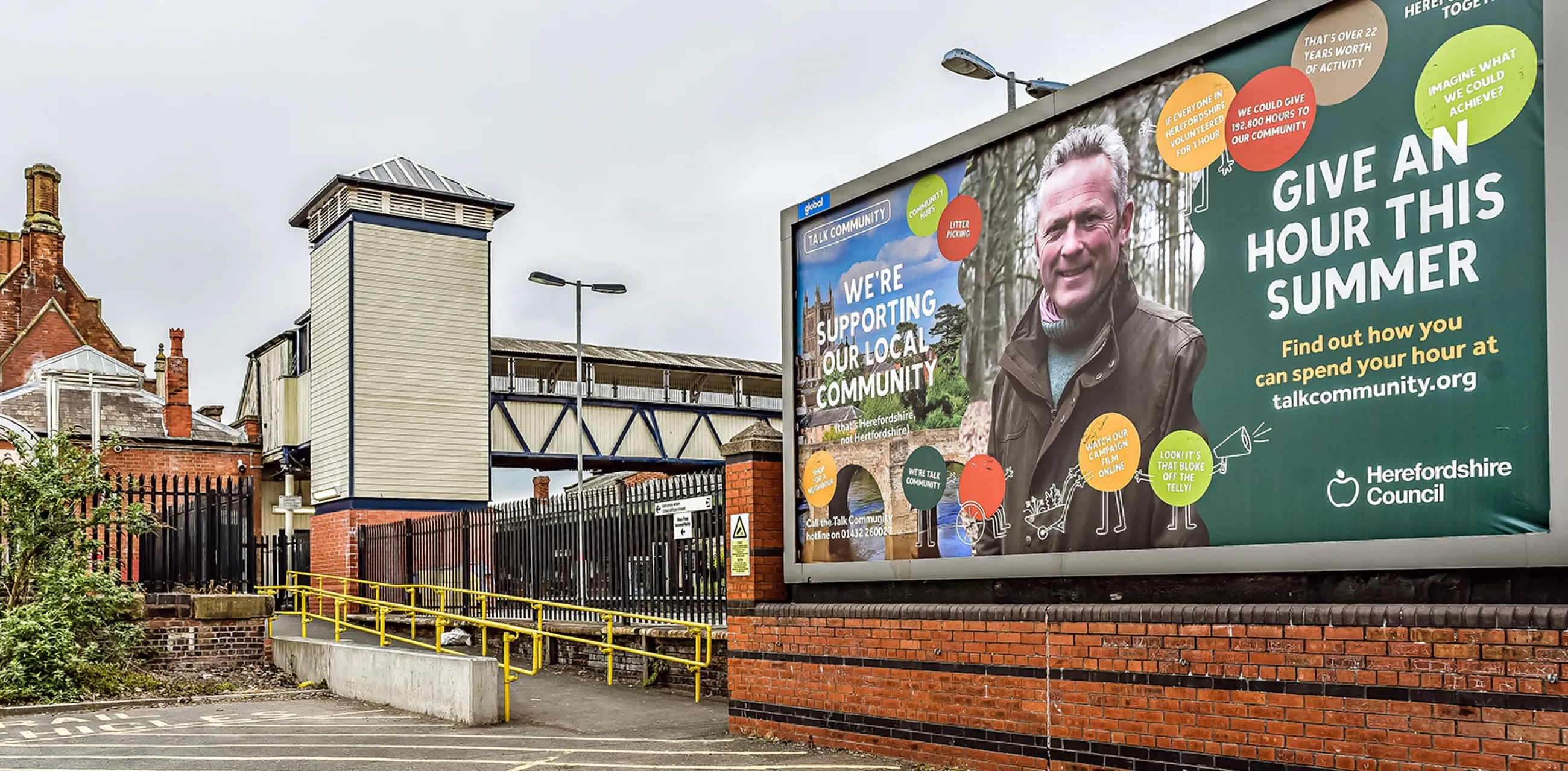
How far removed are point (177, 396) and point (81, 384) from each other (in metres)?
2.87

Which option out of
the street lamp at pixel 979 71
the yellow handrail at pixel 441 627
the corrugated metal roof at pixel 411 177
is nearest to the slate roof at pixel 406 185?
the corrugated metal roof at pixel 411 177

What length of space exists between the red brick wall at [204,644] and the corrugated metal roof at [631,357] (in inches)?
748

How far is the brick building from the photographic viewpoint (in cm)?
3575

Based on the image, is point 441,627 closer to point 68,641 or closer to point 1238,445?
point 68,641

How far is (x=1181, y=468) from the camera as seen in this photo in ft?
26.1

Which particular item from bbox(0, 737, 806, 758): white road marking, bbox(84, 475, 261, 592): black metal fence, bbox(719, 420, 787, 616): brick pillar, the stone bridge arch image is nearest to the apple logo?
the stone bridge arch image

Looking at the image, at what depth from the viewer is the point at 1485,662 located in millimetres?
6320

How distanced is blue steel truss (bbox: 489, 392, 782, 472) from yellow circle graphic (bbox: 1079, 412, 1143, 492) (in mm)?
26131

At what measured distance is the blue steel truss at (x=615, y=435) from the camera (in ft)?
116

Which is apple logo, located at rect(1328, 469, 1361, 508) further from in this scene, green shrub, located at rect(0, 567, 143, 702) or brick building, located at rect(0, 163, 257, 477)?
brick building, located at rect(0, 163, 257, 477)

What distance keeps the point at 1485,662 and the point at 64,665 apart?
15228mm

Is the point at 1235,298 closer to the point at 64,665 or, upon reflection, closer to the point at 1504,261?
the point at 1504,261

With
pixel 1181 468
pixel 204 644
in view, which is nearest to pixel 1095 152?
pixel 1181 468

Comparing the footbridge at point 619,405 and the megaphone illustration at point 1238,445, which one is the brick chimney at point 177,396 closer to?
the footbridge at point 619,405
